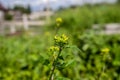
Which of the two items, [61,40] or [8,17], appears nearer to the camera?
[61,40]

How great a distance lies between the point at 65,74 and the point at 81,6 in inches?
408

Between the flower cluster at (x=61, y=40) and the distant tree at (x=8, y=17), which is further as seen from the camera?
the distant tree at (x=8, y=17)

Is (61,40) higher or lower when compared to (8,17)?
higher

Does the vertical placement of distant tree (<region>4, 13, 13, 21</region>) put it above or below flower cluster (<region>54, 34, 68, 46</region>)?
below

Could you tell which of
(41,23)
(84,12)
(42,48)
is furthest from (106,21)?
(42,48)

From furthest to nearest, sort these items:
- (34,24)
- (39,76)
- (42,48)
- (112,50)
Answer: (34,24)
(42,48)
(112,50)
(39,76)

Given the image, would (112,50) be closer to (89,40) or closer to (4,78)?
(89,40)

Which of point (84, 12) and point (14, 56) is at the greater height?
point (14, 56)

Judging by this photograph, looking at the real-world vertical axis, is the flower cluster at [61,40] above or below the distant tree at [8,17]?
above

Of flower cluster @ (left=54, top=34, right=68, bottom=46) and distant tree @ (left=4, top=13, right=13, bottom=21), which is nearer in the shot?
flower cluster @ (left=54, top=34, right=68, bottom=46)

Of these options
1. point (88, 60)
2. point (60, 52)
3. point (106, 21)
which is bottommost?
point (106, 21)

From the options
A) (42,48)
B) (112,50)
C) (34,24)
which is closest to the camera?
(112,50)

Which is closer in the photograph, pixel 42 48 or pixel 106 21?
pixel 42 48

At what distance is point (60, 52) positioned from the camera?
122 centimetres
